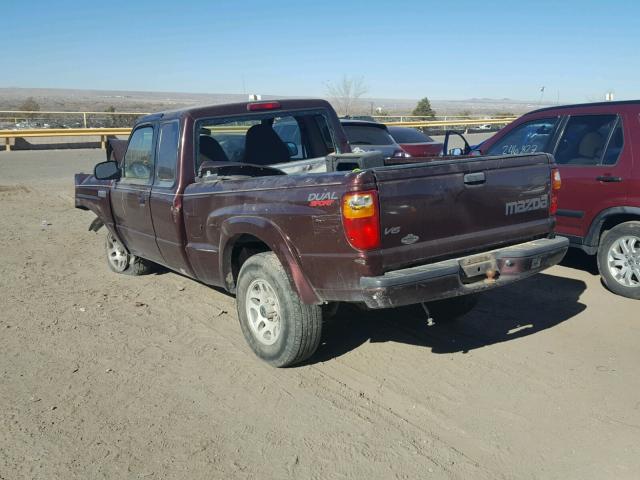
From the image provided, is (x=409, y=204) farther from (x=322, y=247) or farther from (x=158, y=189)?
(x=158, y=189)

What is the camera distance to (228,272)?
486 centimetres

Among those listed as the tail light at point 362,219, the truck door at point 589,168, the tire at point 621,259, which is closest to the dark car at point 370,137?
the truck door at point 589,168

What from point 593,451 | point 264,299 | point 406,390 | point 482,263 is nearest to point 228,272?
point 264,299

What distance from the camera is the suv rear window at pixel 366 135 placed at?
10914mm

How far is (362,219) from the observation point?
3.57 m

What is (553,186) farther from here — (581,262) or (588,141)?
(581,262)

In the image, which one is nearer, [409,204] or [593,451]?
[593,451]

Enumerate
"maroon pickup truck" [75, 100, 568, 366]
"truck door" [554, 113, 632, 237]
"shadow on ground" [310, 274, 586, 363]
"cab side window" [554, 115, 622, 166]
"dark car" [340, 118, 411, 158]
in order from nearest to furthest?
"maroon pickup truck" [75, 100, 568, 366] < "shadow on ground" [310, 274, 586, 363] < "truck door" [554, 113, 632, 237] < "cab side window" [554, 115, 622, 166] < "dark car" [340, 118, 411, 158]

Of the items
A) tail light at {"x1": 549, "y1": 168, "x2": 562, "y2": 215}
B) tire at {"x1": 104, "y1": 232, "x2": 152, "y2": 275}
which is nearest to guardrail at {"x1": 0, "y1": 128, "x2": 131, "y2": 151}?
tire at {"x1": 104, "y1": 232, "x2": 152, "y2": 275}

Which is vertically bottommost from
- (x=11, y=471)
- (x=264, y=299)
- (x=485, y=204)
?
(x=11, y=471)

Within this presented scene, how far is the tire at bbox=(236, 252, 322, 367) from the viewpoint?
4148 millimetres

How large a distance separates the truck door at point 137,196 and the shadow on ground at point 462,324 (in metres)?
2.04

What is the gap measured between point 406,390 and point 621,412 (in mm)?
1316

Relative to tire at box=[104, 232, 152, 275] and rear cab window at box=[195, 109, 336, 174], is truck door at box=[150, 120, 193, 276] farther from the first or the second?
tire at box=[104, 232, 152, 275]
